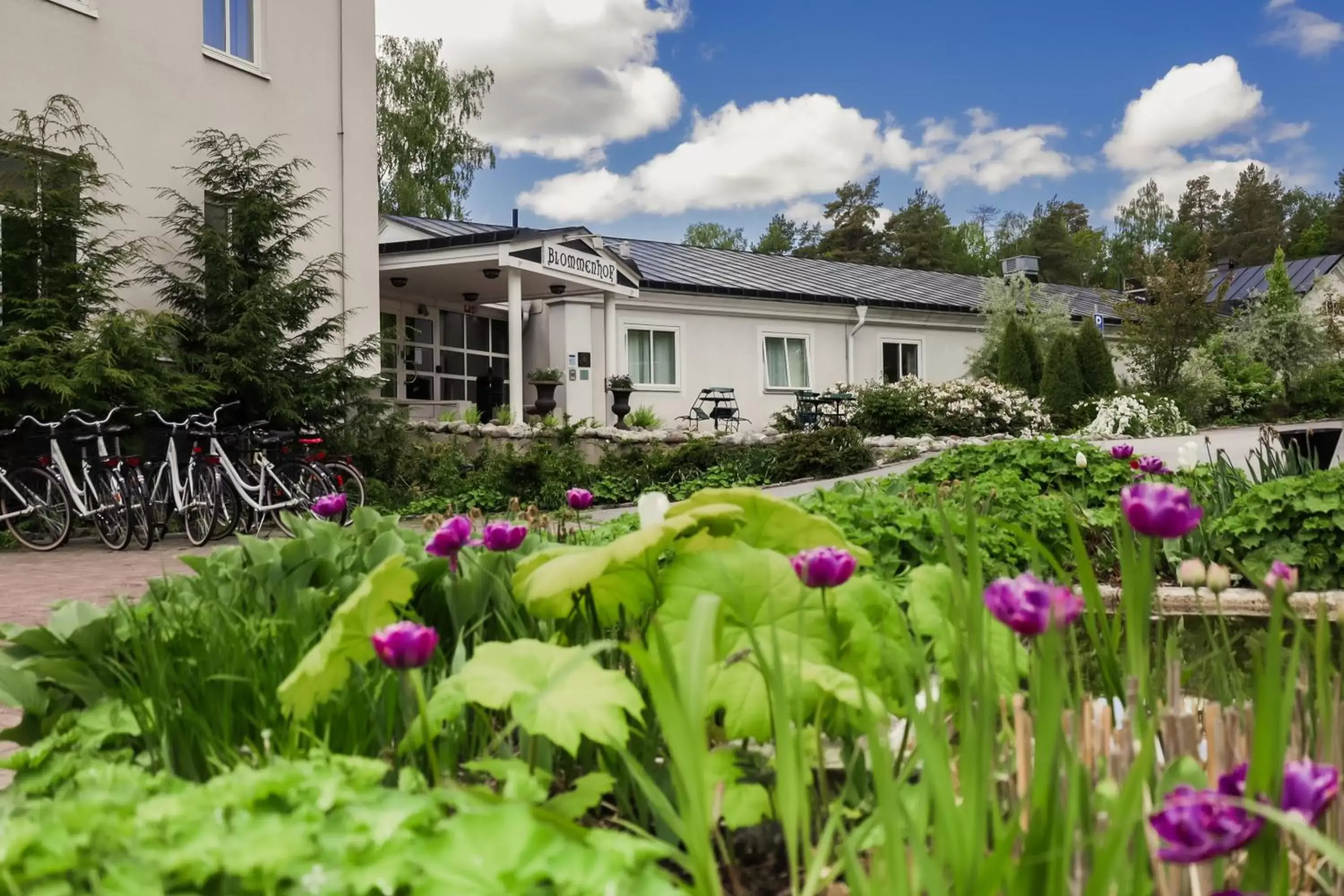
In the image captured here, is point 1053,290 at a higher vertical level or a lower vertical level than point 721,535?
higher

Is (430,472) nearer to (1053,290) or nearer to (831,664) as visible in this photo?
(831,664)

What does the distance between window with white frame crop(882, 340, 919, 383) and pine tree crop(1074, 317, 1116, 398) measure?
4.03 m

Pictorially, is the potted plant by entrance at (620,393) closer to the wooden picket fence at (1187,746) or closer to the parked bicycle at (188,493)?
the parked bicycle at (188,493)

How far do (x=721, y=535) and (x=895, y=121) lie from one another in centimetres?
9391

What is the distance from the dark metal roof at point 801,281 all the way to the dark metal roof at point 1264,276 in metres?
12.4

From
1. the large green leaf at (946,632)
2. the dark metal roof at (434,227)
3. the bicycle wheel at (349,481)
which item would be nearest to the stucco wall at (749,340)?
the dark metal roof at (434,227)

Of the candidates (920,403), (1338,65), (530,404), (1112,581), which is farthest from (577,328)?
(1338,65)

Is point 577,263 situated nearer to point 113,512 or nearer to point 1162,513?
point 113,512

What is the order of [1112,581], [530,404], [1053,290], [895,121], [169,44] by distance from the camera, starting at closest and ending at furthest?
1. [1112,581]
2. [169,44]
3. [530,404]
4. [1053,290]
5. [895,121]

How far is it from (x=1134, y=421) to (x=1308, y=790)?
1737cm

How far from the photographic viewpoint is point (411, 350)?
17719mm

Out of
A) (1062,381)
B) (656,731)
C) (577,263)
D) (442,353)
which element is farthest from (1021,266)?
(656,731)

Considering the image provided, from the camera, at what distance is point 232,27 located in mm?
11625

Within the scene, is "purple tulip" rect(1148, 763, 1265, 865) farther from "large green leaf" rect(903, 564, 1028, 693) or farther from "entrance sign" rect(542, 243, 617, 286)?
"entrance sign" rect(542, 243, 617, 286)
